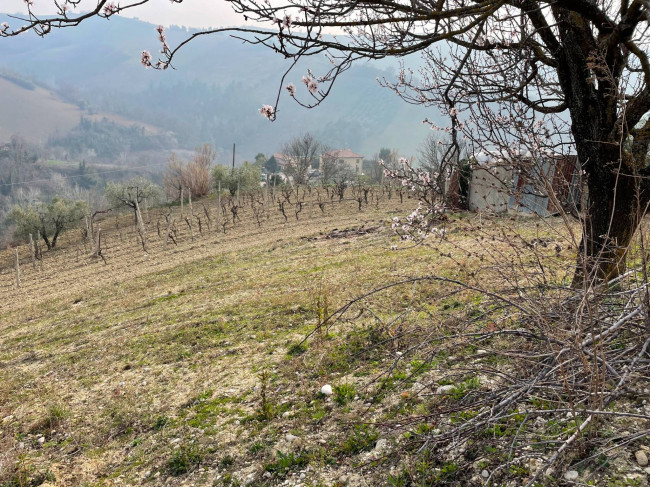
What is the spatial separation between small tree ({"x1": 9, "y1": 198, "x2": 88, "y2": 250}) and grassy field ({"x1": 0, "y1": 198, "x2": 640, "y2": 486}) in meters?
23.6

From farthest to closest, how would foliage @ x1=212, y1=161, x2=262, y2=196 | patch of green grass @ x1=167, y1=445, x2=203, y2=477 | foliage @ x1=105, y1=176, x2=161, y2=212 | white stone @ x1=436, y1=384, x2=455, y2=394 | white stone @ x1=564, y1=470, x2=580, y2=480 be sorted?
1. foliage @ x1=212, y1=161, x2=262, y2=196
2. foliage @ x1=105, y1=176, x2=161, y2=212
3. patch of green grass @ x1=167, y1=445, x2=203, y2=477
4. white stone @ x1=436, y1=384, x2=455, y2=394
5. white stone @ x1=564, y1=470, x2=580, y2=480

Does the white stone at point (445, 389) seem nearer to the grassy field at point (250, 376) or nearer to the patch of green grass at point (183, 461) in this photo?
A: the grassy field at point (250, 376)

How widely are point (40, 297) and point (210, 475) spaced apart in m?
16.1

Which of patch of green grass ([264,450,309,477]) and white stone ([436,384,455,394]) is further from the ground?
white stone ([436,384,455,394])

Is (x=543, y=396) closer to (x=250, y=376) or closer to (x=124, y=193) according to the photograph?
(x=250, y=376)

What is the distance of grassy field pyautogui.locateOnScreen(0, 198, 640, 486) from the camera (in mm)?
3322

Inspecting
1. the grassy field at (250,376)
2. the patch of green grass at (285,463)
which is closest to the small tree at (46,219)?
the grassy field at (250,376)

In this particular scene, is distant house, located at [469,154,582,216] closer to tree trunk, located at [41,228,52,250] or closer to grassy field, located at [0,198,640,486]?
grassy field, located at [0,198,640,486]

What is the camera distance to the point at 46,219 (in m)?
33.0

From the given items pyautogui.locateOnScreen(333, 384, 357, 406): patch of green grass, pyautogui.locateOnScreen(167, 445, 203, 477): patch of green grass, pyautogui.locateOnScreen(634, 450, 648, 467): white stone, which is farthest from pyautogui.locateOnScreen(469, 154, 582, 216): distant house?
pyautogui.locateOnScreen(167, 445, 203, 477): patch of green grass

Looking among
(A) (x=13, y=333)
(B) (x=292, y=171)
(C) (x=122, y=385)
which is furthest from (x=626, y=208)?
(B) (x=292, y=171)

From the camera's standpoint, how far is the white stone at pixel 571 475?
2070 millimetres

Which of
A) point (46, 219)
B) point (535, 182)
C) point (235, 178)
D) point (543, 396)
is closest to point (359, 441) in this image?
point (543, 396)

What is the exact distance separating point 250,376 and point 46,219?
34.8 meters
